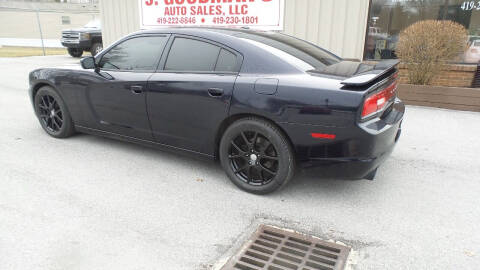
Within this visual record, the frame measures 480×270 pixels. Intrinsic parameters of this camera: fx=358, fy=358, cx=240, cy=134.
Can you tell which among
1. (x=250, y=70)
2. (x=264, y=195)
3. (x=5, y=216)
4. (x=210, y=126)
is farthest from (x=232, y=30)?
(x=5, y=216)

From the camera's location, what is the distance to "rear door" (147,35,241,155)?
134 inches

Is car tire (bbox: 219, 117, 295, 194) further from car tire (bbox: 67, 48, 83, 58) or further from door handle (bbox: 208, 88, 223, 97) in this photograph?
car tire (bbox: 67, 48, 83, 58)

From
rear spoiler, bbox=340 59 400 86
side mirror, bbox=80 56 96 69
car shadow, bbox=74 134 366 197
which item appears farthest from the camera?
side mirror, bbox=80 56 96 69

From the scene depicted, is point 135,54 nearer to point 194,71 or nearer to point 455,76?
point 194,71

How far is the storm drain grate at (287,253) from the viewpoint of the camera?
2414 millimetres

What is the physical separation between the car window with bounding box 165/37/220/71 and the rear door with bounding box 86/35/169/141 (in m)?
0.19

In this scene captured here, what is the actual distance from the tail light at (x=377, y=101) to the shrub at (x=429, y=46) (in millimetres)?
3878

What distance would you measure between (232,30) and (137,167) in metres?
1.85

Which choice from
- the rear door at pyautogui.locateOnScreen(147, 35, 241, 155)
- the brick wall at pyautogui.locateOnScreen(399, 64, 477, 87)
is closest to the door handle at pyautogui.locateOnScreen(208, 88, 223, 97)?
the rear door at pyautogui.locateOnScreen(147, 35, 241, 155)

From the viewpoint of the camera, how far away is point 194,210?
3127 millimetres

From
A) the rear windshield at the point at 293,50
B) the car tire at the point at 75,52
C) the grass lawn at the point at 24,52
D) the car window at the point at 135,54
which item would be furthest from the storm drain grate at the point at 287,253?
the grass lawn at the point at 24,52

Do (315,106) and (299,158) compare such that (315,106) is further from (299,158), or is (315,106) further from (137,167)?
(137,167)

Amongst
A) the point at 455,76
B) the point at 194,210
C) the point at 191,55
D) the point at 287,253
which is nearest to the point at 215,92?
the point at 191,55

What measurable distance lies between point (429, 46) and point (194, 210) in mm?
5510
